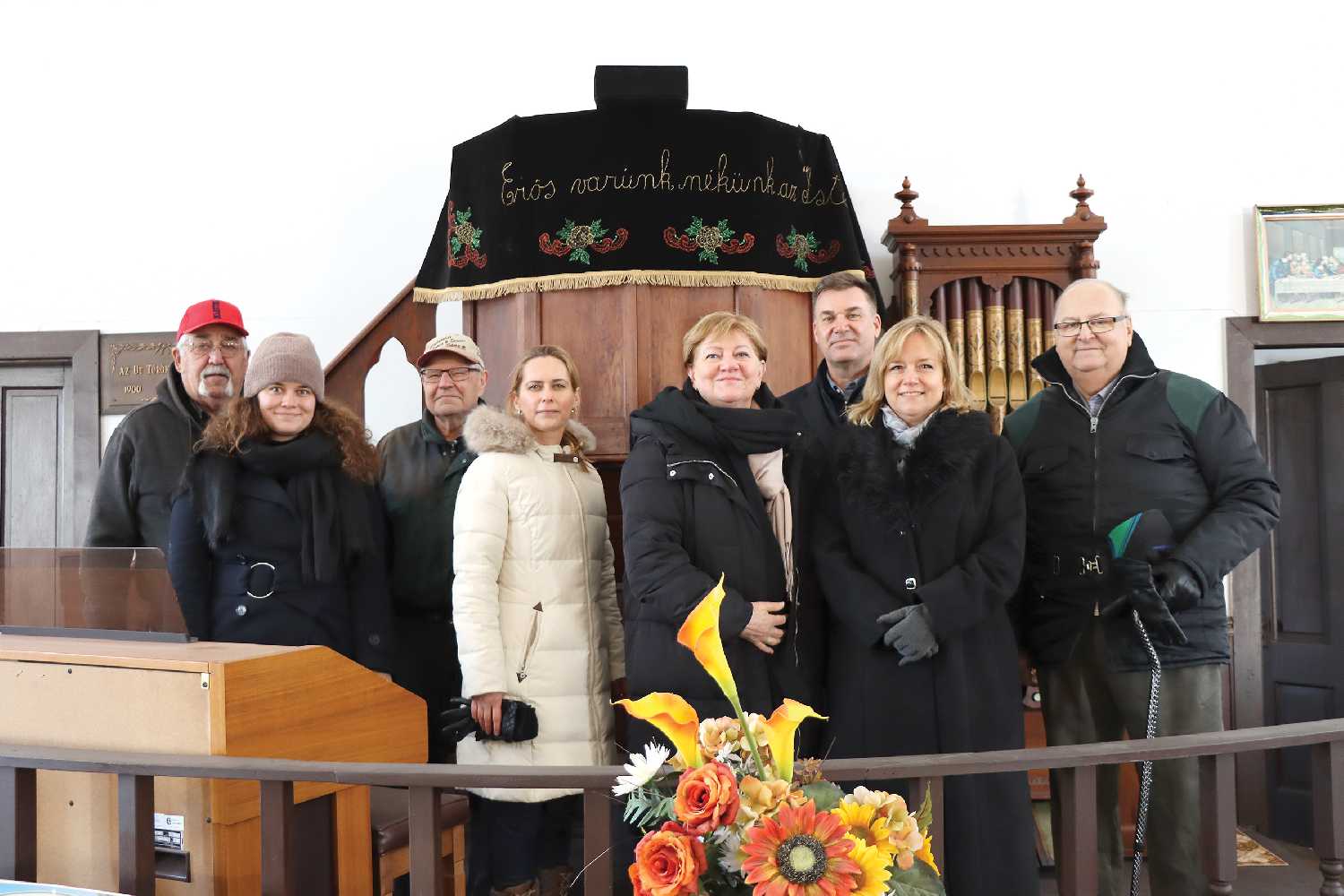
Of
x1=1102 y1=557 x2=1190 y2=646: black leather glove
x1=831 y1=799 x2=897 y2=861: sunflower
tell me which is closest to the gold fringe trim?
x1=1102 y1=557 x2=1190 y2=646: black leather glove

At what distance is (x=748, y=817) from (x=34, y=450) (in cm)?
451

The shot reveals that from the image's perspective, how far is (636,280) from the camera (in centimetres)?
336

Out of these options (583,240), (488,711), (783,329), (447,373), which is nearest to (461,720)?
(488,711)

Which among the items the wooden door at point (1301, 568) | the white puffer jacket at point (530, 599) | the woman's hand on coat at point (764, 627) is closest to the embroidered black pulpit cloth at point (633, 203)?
the white puffer jacket at point (530, 599)

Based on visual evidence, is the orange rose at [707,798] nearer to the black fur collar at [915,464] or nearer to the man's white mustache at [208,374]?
the black fur collar at [915,464]

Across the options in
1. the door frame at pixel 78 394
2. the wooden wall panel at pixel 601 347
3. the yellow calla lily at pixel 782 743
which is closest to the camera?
the yellow calla lily at pixel 782 743

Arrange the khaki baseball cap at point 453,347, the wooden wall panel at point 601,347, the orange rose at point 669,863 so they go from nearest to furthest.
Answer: the orange rose at point 669,863, the khaki baseball cap at point 453,347, the wooden wall panel at point 601,347

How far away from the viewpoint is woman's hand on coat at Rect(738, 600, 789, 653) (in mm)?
2062

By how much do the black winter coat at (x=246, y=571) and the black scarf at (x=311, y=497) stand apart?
0.02 m

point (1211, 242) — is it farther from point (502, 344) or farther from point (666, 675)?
point (666, 675)

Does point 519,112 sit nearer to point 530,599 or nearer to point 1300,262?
point 530,599

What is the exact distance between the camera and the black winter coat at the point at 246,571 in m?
2.24

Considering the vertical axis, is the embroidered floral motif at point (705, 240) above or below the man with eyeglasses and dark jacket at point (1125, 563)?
above

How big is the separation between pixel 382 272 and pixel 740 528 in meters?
2.84
